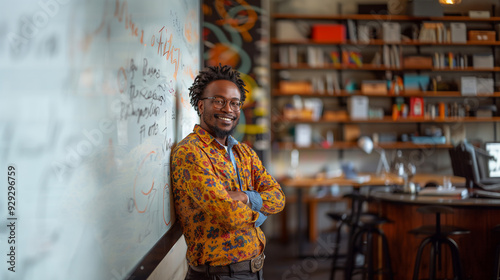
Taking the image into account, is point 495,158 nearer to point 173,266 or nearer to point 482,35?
point 173,266

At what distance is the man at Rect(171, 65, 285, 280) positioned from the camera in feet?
4.98

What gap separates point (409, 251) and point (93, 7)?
3.06 meters

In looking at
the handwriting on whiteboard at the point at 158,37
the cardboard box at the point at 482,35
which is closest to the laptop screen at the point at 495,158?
the handwriting on whiteboard at the point at 158,37

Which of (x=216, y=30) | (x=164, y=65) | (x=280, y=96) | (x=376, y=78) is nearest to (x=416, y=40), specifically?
(x=376, y=78)

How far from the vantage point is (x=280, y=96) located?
5.86 metres

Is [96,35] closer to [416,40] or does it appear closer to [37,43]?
[37,43]

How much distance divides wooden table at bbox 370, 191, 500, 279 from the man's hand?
1762 millimetres

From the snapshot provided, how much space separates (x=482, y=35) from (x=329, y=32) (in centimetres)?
199

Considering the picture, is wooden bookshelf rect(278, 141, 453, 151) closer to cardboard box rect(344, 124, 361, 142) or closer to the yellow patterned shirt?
cardboard box rect(344, 124, 361, 142)

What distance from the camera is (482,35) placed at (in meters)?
5.66

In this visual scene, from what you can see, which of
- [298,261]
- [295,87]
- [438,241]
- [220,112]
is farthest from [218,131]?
[295,87]

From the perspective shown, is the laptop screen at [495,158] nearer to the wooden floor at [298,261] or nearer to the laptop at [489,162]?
the laptop at [489,162]

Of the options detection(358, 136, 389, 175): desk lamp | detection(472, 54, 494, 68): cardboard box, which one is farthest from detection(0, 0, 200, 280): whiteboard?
detection(472, 54, 494, 68): cardboard box

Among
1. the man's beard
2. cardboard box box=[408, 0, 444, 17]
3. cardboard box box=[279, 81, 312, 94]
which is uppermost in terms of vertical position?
cardboard box box=[408, 0, 444, 17]
